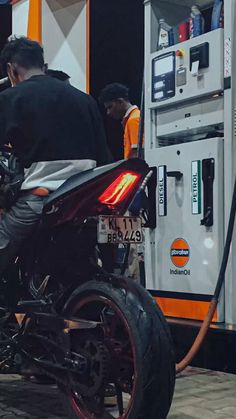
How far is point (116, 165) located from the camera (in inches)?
98.3

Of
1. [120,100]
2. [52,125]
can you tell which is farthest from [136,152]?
[52,125]

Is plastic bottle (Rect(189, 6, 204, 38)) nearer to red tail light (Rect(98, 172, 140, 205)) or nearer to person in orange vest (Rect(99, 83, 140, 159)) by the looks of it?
person in orange vest (Rect(99, 83, 140, 159))

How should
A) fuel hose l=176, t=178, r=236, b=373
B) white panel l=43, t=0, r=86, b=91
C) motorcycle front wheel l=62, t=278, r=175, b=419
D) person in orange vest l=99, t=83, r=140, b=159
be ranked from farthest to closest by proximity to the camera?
white panel l=43, t=0, r=86, b=91 → person in orange vest l=99, t=83, r=140, b=159 → fuel hose l=176, t=178, r=236, b=373 → motorcycle front wheel l=62, t=278, r=175, b=419

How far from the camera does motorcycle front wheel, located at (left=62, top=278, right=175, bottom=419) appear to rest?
2.38 metres

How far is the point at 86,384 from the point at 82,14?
437 centimetres

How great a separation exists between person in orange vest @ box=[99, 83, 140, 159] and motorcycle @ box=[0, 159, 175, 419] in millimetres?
2414

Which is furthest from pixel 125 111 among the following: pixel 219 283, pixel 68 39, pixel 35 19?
pixel 219 283

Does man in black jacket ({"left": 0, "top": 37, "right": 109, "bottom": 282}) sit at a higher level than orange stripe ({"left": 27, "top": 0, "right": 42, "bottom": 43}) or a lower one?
lower

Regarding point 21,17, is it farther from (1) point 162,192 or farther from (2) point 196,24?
(1) point 162,192

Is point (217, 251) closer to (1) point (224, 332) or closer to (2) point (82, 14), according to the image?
(1) point (224, 332)

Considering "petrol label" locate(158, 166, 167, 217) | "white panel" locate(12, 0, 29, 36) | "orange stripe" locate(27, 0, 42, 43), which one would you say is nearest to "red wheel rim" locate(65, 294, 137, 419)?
"petrol label" locate(158, 166, 167, 217)

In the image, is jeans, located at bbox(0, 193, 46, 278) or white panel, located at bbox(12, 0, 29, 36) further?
white panel, located at bbox(12, 0, 29, 36)

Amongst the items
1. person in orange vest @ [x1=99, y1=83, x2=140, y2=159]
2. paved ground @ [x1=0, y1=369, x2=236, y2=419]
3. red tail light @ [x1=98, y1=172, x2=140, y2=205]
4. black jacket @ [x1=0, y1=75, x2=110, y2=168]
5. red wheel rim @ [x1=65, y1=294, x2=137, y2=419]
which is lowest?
paved ground @ [x1=0, y1=369, x2=236, y2=419]

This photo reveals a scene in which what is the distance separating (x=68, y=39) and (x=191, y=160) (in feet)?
8.03
